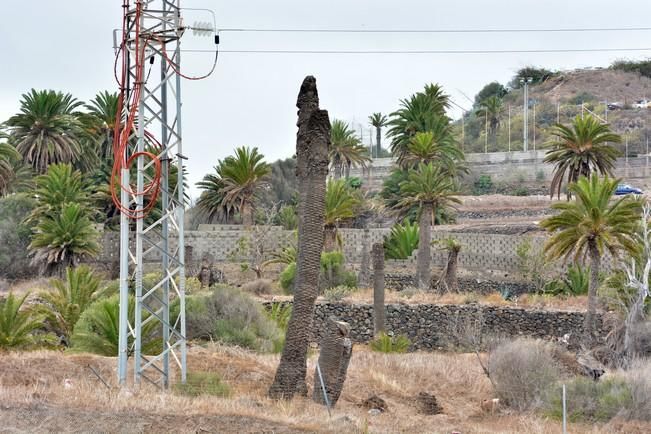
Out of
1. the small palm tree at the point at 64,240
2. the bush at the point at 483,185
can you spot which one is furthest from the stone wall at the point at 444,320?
the bush at the point at 483,185

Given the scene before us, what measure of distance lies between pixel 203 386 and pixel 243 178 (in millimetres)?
35301

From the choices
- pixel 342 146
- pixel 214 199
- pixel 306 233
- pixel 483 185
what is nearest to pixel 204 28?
pixel 306 233

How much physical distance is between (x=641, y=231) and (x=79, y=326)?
2174 cm

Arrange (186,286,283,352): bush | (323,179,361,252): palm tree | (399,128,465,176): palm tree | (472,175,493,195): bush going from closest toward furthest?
(186,286,283,352): bush, (323,179,361,252): palm tree, (399,128,465,176): palm tree, (472,175,493,195): bush

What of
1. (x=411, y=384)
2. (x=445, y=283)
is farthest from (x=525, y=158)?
(x=411, y=384)

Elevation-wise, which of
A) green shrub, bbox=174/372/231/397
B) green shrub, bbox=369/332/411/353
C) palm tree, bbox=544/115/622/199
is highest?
palm tree, bbox=544/115/622/199

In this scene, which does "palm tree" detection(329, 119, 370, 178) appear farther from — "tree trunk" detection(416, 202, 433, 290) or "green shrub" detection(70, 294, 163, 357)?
"green shrub" detection(70, 294, 163, 357)

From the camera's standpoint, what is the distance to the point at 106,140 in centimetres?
5666

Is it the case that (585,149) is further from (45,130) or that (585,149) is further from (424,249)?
(45,130)

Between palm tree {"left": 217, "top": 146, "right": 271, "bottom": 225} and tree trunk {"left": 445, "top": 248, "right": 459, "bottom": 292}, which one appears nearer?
tree trunk {"left": 445, "top": 248, "right": 459, "bottom": 292}

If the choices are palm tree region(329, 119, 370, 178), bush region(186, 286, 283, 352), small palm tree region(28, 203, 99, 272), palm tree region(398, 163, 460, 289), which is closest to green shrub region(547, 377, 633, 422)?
bush region(186, 286, 283, 352)

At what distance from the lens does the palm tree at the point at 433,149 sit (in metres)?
55.9

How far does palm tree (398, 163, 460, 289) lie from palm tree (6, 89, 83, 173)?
58.3ft

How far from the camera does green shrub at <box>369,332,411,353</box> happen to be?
3287 cm
